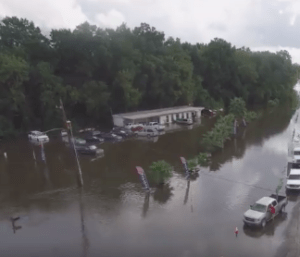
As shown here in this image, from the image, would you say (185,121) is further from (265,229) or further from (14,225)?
(14,225)

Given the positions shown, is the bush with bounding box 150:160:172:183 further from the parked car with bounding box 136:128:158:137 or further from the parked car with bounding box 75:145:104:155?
the parked car with bounding box 136:128:158:137

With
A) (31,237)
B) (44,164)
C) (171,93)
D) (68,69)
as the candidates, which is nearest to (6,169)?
(44,164)

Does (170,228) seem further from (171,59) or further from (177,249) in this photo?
(171,59)

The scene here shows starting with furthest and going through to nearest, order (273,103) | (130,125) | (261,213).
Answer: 1. (273,103)
2. (130,125)
3. (261,213)

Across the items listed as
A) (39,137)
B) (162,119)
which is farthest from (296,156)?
(39,137)

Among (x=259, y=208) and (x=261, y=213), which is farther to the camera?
(x=259, y=208)

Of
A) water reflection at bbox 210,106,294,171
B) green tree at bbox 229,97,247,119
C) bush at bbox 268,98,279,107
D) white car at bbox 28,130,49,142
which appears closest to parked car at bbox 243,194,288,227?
water reflection at bbox 210,106,294,171
